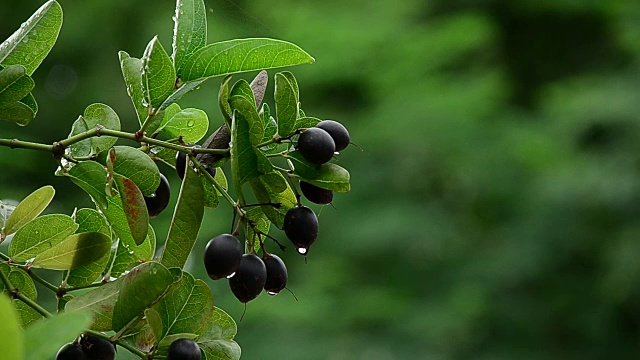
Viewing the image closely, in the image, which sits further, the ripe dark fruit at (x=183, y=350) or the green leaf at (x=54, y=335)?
the ripe dark fruit at (x=183, y=350)

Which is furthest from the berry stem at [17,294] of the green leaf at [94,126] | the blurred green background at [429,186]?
the blurred green background at [429,186]

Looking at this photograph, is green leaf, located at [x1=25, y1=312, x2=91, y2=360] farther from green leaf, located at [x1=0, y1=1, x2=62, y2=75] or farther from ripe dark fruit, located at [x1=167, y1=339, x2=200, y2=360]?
green leaf, located at [x1=0, y1=1, x2=62, y2=75]

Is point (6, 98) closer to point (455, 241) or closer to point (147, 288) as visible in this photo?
point (147, 288)

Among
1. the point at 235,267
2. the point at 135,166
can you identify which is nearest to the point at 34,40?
the point at 135,166

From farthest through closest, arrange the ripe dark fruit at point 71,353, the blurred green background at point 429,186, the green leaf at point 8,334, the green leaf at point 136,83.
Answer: the blurred green background at point 429,186 < the green leaf at point 136,83 < the ripe dark fruit at point 71,353 < the green leaf at point 8,334

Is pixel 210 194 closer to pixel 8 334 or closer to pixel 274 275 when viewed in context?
pixel 274 275

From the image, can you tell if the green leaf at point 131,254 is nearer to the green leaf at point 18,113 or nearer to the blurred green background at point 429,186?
the green leaf at point 18,113

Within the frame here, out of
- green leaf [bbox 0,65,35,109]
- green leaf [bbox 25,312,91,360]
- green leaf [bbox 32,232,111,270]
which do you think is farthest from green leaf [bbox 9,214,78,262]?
green leaf [bbox 25,312,91,360]
